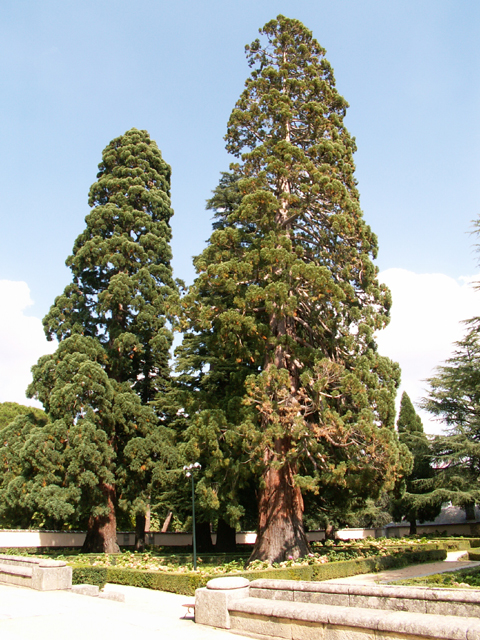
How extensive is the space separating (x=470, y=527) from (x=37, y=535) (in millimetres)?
Answer: 22117

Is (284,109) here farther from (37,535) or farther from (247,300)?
(37,535)

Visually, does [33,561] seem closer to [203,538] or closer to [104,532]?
[104,532]

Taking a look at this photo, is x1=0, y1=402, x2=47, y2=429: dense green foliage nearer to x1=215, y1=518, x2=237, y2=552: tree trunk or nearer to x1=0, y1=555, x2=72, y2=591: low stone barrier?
x1=215, y1=518, x2=237, y2=552: tree trunk

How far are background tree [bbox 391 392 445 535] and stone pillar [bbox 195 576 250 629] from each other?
64.7ft

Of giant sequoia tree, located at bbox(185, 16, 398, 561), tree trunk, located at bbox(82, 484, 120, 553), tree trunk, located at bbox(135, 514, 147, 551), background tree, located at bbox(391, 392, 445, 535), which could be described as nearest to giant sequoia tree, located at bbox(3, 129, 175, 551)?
tree trunk, located at bbox(82, 484, 120, 553)

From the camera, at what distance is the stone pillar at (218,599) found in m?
6.13

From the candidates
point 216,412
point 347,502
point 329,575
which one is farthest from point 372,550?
point 216,412

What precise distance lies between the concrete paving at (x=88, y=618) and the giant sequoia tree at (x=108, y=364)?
7.10 metres

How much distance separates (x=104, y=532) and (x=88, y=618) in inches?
482

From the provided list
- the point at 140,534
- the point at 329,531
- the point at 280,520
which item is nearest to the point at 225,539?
the point at 140,534

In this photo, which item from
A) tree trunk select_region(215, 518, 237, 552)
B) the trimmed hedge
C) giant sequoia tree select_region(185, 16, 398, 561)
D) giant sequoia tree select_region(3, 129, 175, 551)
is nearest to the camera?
the trimmed hedge

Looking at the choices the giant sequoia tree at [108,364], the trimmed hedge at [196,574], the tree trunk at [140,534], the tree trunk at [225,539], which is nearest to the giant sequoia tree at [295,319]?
the trimmed hedge at [196,574]

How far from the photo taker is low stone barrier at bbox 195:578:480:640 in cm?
439

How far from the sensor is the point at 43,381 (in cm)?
1797
